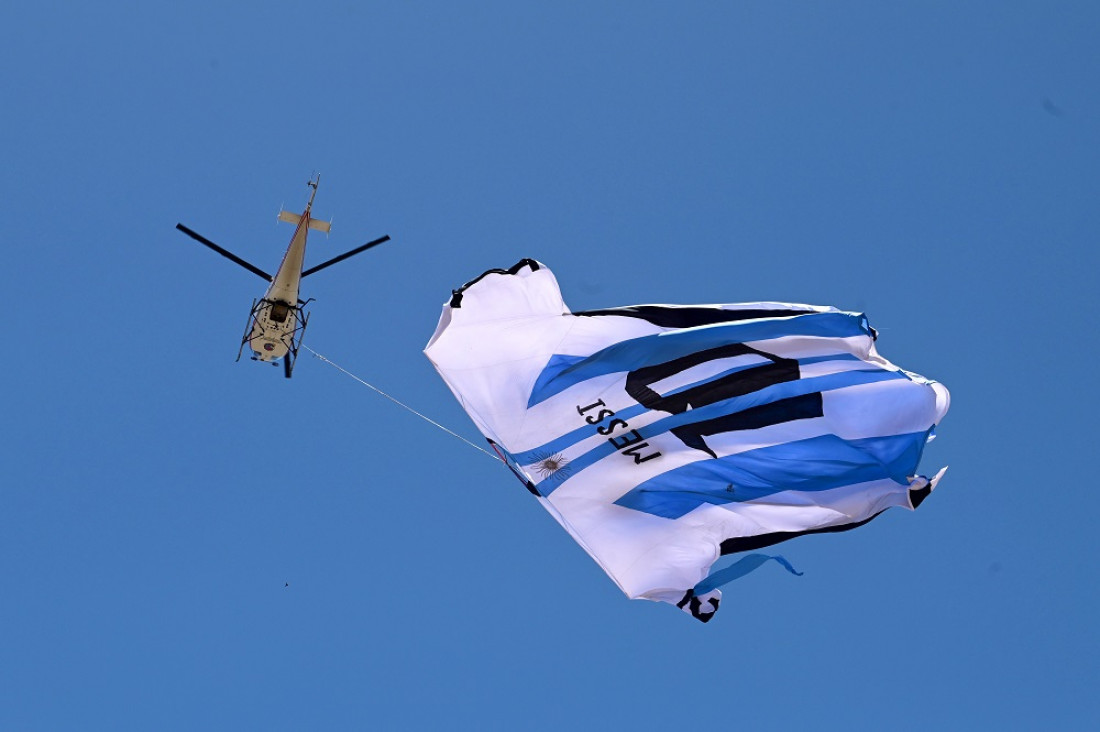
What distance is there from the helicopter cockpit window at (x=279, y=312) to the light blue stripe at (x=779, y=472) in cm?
1456

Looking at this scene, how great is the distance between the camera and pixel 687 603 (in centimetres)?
2488

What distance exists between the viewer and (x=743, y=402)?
85.8 ft

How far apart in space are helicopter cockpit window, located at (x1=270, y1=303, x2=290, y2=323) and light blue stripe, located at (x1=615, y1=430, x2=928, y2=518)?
47.8ft

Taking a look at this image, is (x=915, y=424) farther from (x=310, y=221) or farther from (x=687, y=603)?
(x=310, y=221)

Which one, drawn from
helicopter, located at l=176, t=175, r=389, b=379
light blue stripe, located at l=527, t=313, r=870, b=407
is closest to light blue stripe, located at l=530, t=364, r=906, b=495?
light blue stripe, located at l=527, t=313, r=870, b=407

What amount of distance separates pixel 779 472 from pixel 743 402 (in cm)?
170

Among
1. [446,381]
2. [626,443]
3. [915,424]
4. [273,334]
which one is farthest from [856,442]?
[273,334]

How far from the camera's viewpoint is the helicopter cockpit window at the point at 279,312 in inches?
1410

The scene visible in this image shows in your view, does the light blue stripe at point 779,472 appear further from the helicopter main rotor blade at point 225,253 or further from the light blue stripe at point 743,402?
the helicopter main rotor blade at point 225,253

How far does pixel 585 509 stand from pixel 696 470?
2.54m

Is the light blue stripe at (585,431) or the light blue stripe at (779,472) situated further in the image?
the light blue stripe at (585,431)

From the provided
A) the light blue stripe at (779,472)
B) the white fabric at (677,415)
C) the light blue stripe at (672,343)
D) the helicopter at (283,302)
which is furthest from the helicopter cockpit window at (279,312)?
the light blue stripe at (779,472)

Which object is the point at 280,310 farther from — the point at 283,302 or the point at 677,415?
the point at 677,415

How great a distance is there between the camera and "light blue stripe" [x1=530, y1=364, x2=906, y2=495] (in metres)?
26.1
